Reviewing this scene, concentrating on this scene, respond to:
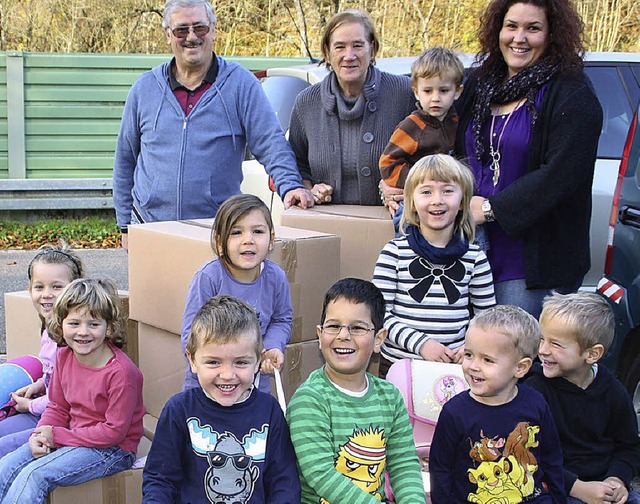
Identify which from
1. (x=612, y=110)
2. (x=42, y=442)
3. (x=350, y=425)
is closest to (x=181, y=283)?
(x=42, y=442)

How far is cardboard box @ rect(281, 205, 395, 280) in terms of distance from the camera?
3.73 m

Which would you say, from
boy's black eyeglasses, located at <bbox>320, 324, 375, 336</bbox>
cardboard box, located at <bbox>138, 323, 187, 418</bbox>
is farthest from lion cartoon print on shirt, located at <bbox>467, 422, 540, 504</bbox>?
cardboard box, located at <bbox>138, 323, 187, 418</bbox>

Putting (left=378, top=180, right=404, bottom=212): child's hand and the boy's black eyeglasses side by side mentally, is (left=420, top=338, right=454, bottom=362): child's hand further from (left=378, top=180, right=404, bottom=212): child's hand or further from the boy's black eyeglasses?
(left=378, top=180, right=404, bottom=212): child's hand

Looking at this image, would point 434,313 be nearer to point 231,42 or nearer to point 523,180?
A: point 523,180

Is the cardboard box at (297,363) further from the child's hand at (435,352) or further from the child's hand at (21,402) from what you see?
the child's hand at (21,402)

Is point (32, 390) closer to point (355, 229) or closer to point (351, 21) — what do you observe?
point (355, 229)

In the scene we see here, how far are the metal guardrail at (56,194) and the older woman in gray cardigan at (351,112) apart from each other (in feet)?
20.9

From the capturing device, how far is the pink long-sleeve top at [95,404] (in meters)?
3.17

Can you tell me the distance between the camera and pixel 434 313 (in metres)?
3.21

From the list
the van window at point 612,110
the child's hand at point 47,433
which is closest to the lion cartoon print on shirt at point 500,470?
the child's hand at point 47,433

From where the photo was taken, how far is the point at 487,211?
3.31 meters

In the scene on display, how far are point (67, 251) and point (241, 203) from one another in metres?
1.06

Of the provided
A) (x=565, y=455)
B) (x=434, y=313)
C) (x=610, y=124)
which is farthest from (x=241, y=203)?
(x=610, y=124)

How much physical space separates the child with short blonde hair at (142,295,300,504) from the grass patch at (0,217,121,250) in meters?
6.88
